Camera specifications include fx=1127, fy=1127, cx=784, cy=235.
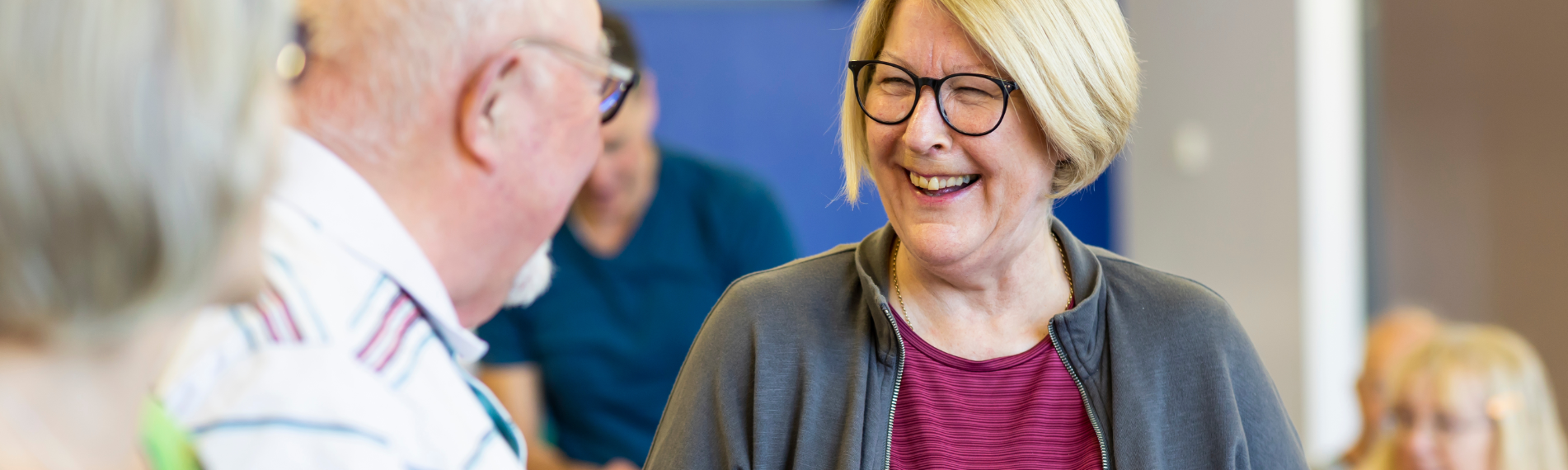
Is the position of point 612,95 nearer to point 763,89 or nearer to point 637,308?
Result: point 637,308

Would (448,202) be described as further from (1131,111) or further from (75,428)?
(1131,111)

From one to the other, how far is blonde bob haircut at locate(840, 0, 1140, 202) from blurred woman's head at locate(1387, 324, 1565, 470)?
5.54ft

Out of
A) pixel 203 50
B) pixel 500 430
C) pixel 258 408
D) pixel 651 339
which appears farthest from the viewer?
pixel 651 339

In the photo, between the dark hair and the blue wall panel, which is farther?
the blue wall panel

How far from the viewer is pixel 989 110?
1272mm

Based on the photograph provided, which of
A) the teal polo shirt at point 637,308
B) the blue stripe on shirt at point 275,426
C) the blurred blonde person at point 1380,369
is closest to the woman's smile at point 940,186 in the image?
the blue stripe on shirt at point 275,426

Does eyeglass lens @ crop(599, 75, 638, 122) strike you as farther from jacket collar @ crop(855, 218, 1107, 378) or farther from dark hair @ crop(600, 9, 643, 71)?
dark hair @ crop(600, 9, 643, 71)

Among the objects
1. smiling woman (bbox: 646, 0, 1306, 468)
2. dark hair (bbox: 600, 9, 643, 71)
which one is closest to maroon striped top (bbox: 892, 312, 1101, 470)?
smiling woman (bbox: 646, 0, 1306, 468)

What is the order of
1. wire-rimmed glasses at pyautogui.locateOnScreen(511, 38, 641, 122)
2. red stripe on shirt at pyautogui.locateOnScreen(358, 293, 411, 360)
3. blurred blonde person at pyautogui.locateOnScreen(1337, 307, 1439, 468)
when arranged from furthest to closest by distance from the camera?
blurred blonde person at pyautogui.locateOnScreen(1337, 307, 1439, 468) < wire-rimmed glasses at pyautogui.locateOnScreen(511, 38, 641, 122) < red stripe on shirt at pyautogui.locateOnScreen(358, 293, 411, 360)

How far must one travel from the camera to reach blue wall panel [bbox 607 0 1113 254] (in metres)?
3.86

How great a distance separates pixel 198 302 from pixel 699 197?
1691 millimetres

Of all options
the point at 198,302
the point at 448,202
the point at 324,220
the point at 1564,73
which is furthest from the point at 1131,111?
the point at 1564,73

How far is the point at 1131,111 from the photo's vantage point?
1.36m

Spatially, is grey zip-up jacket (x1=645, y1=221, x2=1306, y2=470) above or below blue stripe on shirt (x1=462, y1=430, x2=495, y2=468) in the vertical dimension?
below
